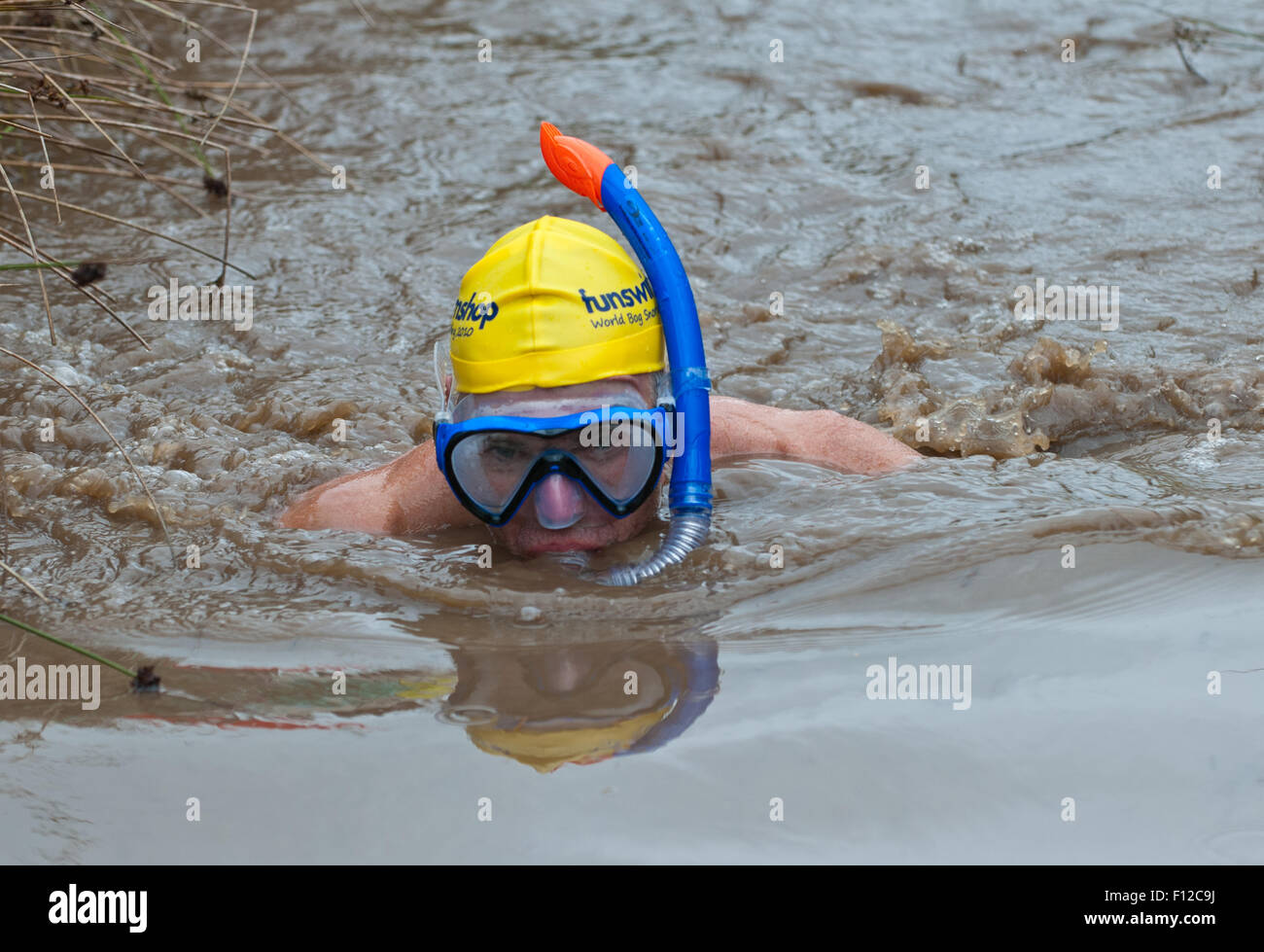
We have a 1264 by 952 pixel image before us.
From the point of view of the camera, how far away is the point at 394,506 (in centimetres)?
359

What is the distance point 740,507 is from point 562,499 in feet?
2.12

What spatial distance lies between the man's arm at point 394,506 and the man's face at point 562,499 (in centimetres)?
35

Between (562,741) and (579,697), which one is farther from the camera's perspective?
(579,697)

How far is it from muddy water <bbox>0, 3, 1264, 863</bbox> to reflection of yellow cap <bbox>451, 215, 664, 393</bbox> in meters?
0.44

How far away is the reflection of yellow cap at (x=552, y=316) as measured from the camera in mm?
3117

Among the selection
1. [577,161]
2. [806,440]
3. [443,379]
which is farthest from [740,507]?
[577,161]

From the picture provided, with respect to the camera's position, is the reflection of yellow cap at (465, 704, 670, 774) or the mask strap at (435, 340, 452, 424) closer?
the reflection of yellow cap at (465, 704, 670, 774)

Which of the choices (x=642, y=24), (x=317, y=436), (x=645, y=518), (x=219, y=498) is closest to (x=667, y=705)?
(x=645, y=518)

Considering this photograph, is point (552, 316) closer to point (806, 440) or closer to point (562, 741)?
point (806, 440)

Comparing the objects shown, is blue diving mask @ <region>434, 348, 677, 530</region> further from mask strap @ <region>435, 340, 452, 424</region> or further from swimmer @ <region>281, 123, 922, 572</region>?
mask strap @ <region>435, 340, 452, 424</region>

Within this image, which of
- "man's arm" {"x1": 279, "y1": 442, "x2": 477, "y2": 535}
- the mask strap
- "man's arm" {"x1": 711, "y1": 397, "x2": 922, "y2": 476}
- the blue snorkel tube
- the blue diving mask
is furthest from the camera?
"man's arm" {"x1": 711, "y1": 397, "x2": 922, "y2": 476}

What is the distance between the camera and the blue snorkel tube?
313cm

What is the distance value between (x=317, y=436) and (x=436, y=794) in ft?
7.58

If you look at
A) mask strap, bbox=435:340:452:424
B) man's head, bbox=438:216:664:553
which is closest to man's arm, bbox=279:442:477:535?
mask strap, bbox=435:340:452:424
